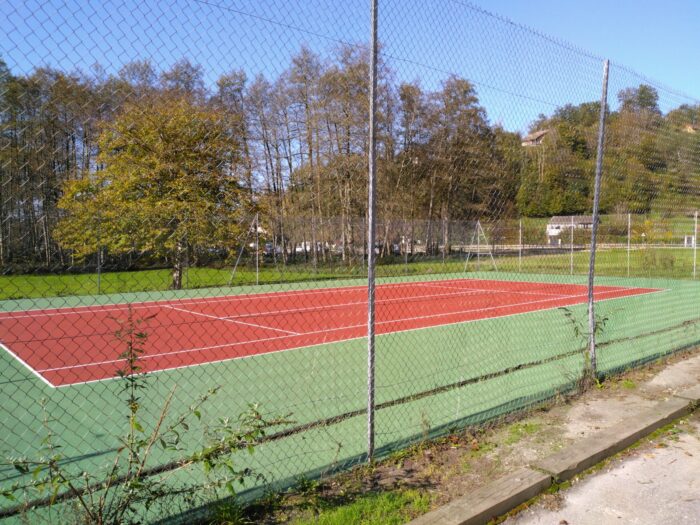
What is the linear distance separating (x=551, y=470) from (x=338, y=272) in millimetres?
8266

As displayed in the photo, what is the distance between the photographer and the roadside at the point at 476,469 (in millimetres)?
2975

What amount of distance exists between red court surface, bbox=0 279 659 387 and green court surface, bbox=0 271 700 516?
549 mm

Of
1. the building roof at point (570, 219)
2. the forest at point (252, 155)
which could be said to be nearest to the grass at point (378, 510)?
the forest at point (252, 155)

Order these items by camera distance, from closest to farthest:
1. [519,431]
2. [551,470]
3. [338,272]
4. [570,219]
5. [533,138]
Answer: [551,470]
[519,431]
[533,138]
[570,219]
[338,272]

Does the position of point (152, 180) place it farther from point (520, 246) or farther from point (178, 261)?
point (520, 246)

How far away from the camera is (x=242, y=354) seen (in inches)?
308

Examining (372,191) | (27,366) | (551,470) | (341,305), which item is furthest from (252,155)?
(341,305)

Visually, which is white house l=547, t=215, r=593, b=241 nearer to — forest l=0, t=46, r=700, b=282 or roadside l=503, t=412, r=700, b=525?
forest l=0, t=46, r=700, b=282

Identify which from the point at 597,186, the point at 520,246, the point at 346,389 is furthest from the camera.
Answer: the point at 520,246

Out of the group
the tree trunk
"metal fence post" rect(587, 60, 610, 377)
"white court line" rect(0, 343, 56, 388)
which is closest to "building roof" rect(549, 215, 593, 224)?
"metal fence post" rect(587, 60, 610, 377)

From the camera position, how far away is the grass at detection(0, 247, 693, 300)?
5262 millimetres

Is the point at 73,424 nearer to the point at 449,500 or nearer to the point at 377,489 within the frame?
the point at 377,489

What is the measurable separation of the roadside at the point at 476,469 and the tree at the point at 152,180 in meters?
1.98

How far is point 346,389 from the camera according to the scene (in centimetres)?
584
